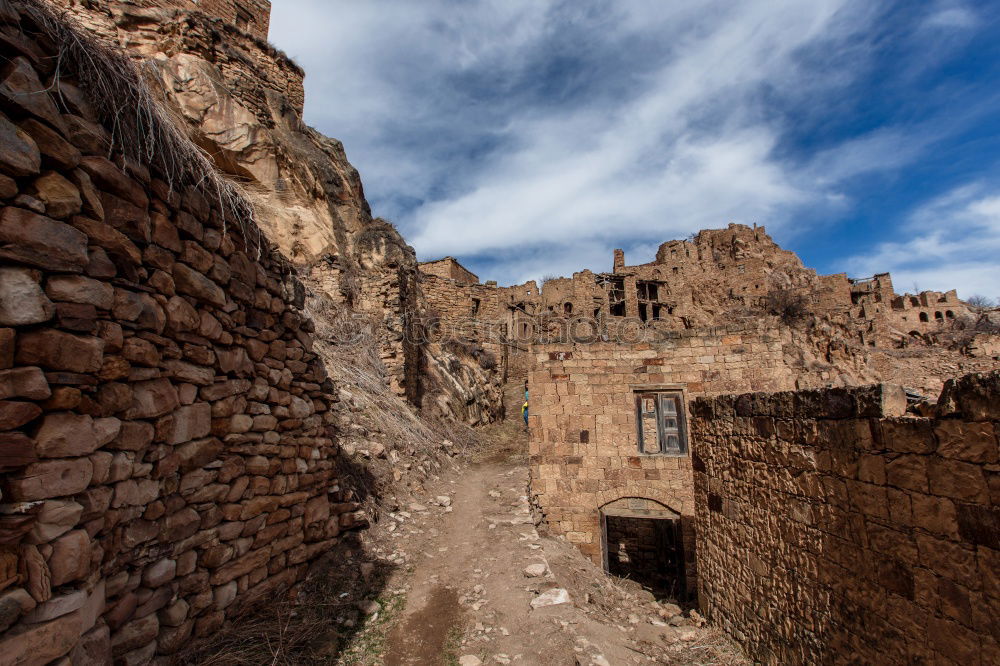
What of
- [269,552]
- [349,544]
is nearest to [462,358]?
[349,544]

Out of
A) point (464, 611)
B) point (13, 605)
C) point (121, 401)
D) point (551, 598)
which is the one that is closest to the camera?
point (13, 605)

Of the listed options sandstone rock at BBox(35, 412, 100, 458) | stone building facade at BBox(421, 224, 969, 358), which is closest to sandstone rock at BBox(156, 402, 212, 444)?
sandstone rock at BBox(35, 412, 100, 458)

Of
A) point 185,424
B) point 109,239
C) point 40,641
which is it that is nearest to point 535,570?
point 185,424

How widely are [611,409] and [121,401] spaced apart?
783 centimetres

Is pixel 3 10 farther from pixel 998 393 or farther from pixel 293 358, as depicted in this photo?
pixel 998 393

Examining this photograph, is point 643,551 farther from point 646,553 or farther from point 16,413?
point 16,413

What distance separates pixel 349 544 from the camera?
560cm

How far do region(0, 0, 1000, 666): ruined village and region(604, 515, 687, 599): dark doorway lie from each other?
2176 millimetres

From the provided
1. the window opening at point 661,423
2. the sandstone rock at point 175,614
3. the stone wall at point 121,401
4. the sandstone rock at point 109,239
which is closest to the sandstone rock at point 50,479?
the stone wall at point 121,401

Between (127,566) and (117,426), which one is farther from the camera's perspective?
(127,566)

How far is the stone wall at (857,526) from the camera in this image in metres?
2.56

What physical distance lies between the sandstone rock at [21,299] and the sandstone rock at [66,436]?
1.65 feet

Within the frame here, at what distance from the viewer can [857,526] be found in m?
3.42

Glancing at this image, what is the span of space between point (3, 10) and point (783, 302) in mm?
33404
